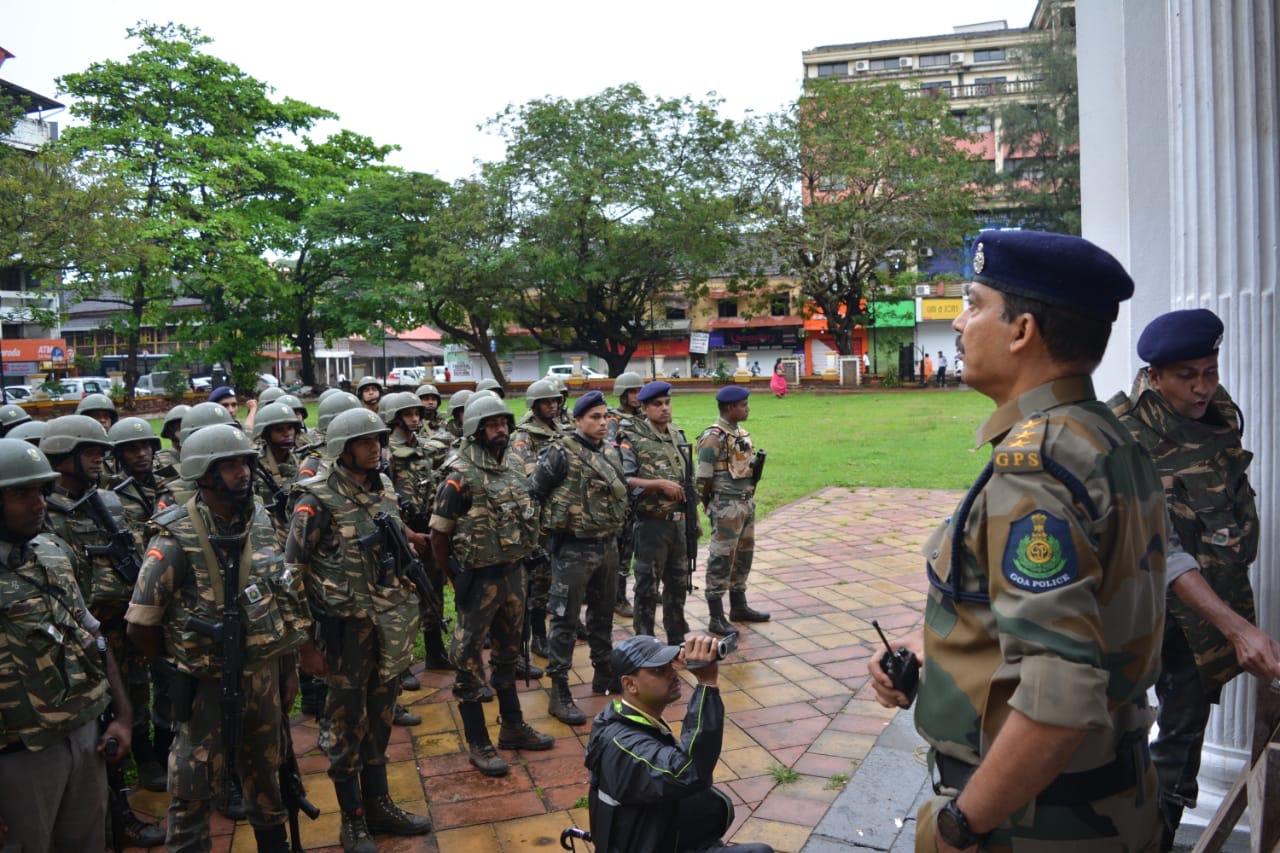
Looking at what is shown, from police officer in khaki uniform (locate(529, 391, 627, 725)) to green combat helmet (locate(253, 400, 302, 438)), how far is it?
75.5 inches

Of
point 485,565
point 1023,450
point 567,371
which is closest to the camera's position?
point 1023,450

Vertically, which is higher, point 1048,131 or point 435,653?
point 1048,131

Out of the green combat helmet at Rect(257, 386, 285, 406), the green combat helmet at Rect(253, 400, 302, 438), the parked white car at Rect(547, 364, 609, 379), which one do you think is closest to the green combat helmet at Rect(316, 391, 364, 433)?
the green combat helmet at Rect(253, 400, 302, 438)

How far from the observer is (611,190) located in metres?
29.5

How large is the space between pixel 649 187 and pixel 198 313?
52.4 feet

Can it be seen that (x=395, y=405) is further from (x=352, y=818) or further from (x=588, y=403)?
(x=352, y=818)

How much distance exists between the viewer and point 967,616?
1.76 m

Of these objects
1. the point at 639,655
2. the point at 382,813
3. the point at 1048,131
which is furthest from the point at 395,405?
the point at 1048,131

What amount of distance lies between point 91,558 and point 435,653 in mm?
2503

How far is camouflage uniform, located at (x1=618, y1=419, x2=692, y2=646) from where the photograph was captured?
645 centimetres

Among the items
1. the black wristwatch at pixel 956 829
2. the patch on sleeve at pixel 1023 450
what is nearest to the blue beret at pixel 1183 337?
the patch on sleeve at pixel 1023 450

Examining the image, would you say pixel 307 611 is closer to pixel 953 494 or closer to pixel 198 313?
pixel 953 494

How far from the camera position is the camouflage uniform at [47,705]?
309 centimetres

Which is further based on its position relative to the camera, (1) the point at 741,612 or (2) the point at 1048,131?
(2) the point at 1048,131
